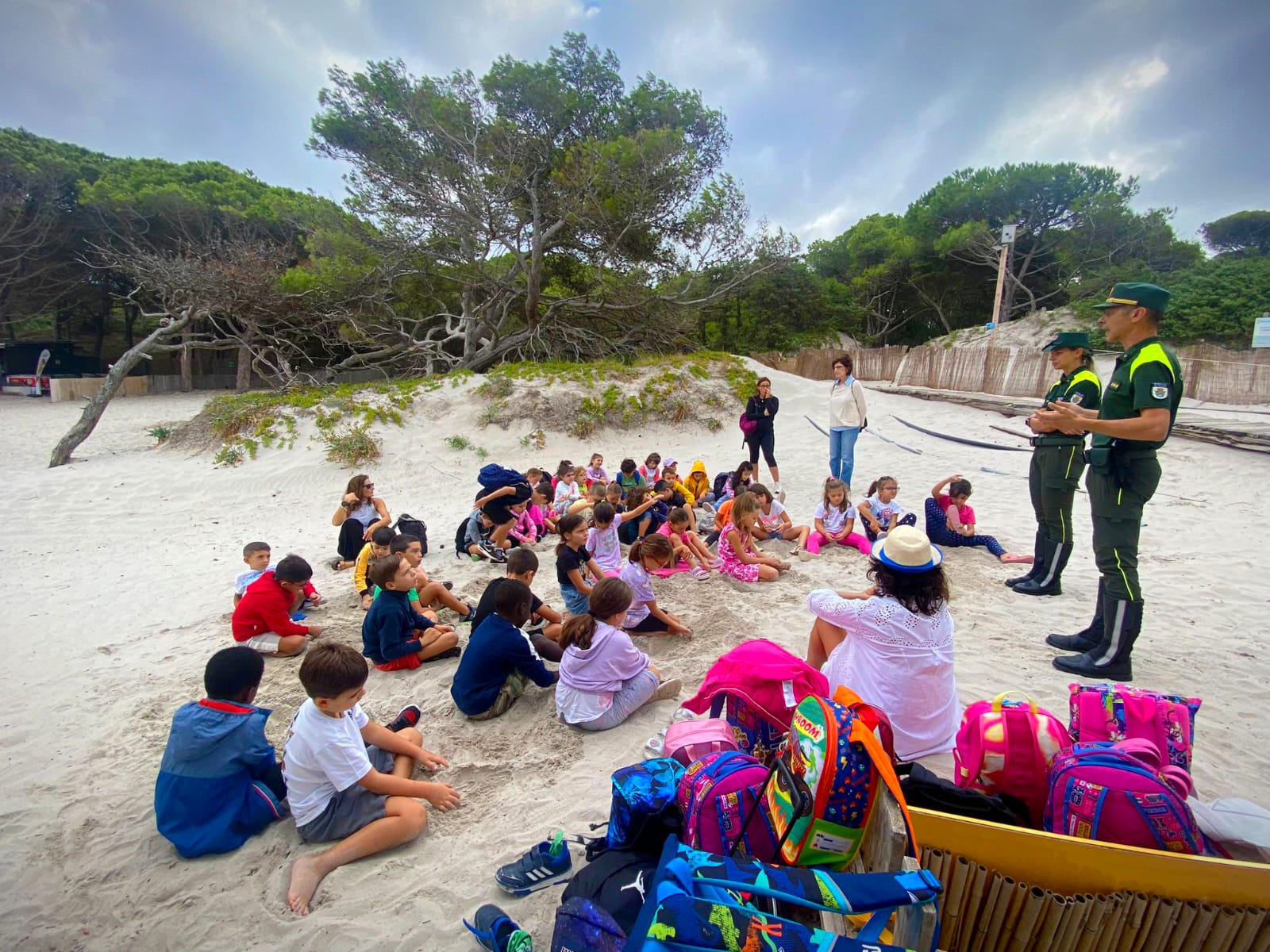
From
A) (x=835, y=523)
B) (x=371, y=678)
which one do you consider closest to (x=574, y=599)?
(x=371, y=678)

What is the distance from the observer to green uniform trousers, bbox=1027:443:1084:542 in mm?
4367

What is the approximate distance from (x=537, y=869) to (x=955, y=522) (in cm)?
542

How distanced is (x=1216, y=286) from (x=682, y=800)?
23614 mm

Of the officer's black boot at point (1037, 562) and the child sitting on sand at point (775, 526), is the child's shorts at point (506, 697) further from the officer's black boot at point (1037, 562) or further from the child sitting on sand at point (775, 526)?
the officer's black boot at point (1037, 562)

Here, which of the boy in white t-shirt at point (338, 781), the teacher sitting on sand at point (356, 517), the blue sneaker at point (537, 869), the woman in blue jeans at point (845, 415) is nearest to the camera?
the blue sneaker at point (537, 869)

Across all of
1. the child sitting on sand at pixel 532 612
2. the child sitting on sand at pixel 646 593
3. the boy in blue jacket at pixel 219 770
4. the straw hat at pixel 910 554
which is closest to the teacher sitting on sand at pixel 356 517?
the child sitting on sand at pixel 532 612

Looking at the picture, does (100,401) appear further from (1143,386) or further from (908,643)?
(1143,386)

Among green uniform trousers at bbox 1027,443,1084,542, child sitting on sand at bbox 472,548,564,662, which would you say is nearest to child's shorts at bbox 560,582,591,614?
child sitting on sand at bbox 472,548,564,662

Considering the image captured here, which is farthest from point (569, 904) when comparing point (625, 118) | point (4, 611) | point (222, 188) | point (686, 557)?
point (222, 188)

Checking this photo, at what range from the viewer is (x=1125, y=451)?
3.39m

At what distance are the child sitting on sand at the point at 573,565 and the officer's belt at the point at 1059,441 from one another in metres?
3.41

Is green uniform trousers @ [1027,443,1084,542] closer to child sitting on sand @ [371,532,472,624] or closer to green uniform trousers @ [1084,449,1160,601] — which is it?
green uniform trousers @ [1084,449,1160,601]

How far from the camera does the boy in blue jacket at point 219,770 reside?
2.44m

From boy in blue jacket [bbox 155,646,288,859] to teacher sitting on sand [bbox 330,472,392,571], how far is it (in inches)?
151
